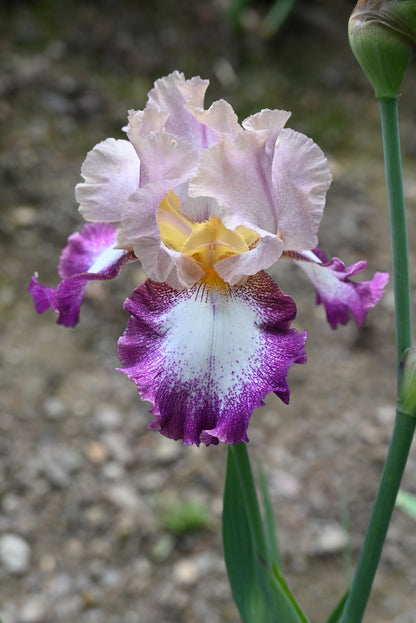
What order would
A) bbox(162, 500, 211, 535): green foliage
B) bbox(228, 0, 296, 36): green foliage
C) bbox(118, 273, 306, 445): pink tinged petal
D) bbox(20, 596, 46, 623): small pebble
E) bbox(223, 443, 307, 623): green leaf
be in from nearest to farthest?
1. bbox(118, 273, 306, 445): pink tinged petal
2. bbox(223, 443, 307, 623): green leaf
3. bbox(20, 596, 46, 623): small pebble
4. bbox(162, 500, 211, 535): green foliage
5. bbox(228, 0, 296, 36): green foliage

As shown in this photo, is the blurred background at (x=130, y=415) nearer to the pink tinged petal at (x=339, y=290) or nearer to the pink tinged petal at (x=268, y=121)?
the pink tinged petal at (x=339, y=290)

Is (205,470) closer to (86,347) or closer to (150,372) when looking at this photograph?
(86,347)

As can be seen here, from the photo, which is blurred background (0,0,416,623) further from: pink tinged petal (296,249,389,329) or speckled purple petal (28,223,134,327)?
speckled purple petal (28,223,134,327)

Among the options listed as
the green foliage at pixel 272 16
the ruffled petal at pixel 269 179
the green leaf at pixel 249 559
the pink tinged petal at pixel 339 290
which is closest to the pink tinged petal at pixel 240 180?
the ruffled petal at pixel 269 179

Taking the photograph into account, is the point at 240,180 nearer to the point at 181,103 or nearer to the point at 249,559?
the point at 181,103

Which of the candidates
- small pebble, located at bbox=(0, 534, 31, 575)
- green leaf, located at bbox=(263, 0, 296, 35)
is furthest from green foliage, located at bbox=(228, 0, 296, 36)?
small pebble, located at bbox=(0, 534, 31, 575)

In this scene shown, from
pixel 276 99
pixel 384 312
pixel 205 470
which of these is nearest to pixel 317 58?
pixel 276 99
